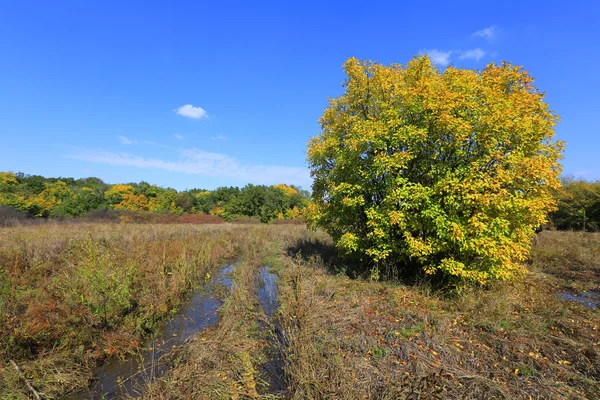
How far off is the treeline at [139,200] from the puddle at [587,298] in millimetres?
33636

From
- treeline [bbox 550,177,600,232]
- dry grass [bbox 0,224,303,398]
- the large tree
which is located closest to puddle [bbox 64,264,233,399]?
→ dry grass [bbox 0,224,303,398]

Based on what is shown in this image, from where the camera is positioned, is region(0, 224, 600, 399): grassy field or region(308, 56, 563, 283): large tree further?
region(308, 56, 563, 283): large tree

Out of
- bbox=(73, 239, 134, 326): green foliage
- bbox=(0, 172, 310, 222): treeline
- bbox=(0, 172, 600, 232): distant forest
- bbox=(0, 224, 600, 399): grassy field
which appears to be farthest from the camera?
bbox=(0, 172, 310, 222): treeline

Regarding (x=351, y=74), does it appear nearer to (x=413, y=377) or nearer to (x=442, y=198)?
(x=442, y=198)

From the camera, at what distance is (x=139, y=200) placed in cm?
5394

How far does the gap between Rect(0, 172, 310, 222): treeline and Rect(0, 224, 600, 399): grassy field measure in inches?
1333

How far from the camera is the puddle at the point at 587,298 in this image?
7527 millimetres

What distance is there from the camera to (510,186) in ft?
23.4

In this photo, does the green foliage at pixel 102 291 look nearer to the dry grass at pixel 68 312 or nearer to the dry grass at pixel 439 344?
the dry grass at pixel 68 312

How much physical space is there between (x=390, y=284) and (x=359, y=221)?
2.46 m

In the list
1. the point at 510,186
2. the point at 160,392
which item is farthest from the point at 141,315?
the point at 510,186

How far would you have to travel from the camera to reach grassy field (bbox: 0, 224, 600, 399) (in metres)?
4.05

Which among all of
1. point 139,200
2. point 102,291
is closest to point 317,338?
point 102,291

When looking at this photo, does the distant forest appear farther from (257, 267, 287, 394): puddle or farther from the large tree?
the large tree
